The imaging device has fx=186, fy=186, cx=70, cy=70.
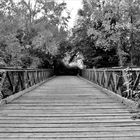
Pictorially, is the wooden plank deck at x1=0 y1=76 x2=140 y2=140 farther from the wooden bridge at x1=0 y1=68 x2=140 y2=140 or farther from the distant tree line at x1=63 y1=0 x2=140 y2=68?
the distant tree line at x1=63 y1=0 x2=140 y2=68

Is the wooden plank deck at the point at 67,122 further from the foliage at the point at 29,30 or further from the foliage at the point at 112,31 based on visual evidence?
the foliage at the point at 112,31

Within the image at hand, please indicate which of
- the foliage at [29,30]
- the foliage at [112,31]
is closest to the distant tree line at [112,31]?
the foliage at [112,31]

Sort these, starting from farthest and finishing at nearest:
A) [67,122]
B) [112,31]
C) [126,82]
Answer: [112,31] → [126,82] → [67,122]

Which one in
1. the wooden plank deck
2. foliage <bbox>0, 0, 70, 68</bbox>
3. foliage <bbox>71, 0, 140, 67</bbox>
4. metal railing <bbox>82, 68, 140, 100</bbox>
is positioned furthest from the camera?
foliage <bbox>71, 0, 140, 67</bbox>

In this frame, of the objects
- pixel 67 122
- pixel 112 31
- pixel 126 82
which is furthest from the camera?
pixel 112 31

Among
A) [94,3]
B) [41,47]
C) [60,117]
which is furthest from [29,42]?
[60,117]

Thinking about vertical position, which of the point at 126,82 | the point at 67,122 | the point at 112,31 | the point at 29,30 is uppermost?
the point at 29,30

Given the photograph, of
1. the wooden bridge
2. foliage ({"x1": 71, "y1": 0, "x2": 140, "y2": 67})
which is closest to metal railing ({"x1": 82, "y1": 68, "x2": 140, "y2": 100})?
the wooden bridge

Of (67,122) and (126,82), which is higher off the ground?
(126,82)

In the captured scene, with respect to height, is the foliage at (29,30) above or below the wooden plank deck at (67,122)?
above

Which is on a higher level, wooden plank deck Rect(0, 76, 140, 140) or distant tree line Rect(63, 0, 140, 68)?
distant tree line Rect(63, 0, 140, 68)

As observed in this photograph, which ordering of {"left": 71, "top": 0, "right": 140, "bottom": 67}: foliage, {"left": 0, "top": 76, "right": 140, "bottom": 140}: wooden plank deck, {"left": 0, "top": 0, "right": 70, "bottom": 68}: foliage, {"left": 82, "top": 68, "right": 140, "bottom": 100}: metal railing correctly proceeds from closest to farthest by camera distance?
{"left": 0, "top": 76, "right": 140, "bottom": 140}: wooden plank deck
{"left": 82, "top": 68, "right": 140, "bottom": 100}: metal railing
{"left": 0, "top": 0, "right": 70, "bottom": 68}: foliage
{"left": 71, "top": 0, "right": 140, "bottom": 67}: foliage

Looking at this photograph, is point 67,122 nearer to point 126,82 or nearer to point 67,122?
point 67,122

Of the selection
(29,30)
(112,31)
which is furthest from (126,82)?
(29,30)
